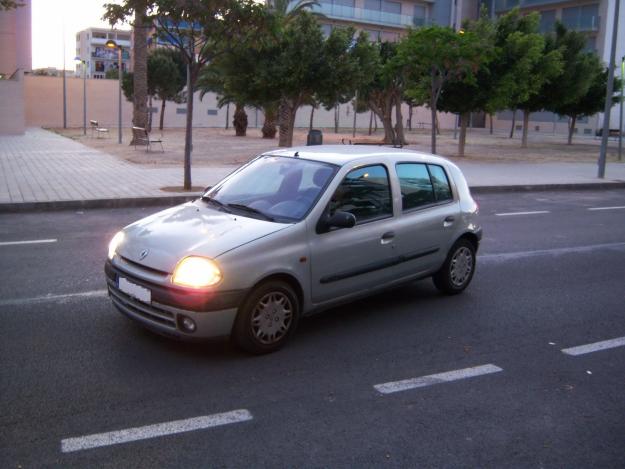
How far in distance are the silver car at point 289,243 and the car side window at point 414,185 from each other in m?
0.01

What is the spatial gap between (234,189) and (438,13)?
64.1 m

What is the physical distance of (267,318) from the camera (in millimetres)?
5141

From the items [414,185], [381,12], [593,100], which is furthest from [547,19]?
[414,185]

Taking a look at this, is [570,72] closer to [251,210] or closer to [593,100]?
[593,100]

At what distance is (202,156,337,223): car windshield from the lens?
5.60 m

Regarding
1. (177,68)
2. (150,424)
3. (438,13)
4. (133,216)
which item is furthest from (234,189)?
(438,13)

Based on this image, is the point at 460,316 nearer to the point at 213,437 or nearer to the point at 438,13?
the point at 213,437

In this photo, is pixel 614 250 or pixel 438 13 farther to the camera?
pixel 438 13

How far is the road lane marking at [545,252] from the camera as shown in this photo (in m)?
9.24

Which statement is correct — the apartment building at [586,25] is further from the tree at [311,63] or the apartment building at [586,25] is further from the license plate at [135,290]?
the license plate at [135,290]

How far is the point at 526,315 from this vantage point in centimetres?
662

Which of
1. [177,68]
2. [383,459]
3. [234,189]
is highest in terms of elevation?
[177,68]

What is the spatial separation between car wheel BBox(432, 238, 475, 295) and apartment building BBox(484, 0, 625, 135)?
5180cm

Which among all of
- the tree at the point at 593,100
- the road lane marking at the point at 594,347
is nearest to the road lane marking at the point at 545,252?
the road lane marking at the point at 594,347
